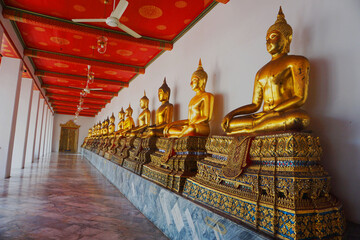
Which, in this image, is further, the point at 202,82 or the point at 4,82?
the point at 4,82

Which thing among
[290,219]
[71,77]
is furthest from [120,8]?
[71,77]

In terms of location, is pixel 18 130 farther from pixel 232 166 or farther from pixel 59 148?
pixel 59 148

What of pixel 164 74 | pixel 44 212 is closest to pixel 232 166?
pixel 44 212

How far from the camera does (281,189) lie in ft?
4.73

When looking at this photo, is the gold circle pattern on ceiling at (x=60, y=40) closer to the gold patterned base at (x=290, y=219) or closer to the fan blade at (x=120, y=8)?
the fan blade at (x=120, y=8)

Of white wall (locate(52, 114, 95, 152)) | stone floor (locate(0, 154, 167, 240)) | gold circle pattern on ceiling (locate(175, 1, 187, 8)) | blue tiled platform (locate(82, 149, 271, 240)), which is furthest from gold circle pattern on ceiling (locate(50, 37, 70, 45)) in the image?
white wall (locate(52, 114, 95, 152))

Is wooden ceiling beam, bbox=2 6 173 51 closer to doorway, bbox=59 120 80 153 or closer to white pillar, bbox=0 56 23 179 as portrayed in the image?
white pillar, bbox=0 56 23 179

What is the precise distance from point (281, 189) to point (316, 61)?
1.26 metres

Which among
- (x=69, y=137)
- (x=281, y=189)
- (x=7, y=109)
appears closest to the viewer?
(x=281, y=189)

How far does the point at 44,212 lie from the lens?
278 cm

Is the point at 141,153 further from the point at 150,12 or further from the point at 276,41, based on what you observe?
the point at 276,41

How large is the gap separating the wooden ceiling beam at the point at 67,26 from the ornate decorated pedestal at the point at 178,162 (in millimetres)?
2866

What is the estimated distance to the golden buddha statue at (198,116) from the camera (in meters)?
3.06

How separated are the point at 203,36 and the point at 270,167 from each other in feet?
9.89
